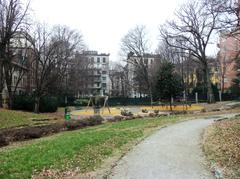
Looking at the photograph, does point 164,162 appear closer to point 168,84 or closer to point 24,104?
point 168,84

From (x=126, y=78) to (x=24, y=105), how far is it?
61.7 m

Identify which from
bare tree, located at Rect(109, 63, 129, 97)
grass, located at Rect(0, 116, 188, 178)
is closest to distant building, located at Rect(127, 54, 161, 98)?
bare tree, located at Rect(109, 63, 129, 97)

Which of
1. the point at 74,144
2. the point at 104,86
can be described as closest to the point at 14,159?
the point at 74,144

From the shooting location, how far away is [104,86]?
14500 cm

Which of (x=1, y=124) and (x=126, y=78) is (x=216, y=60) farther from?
(x=1, y=124)

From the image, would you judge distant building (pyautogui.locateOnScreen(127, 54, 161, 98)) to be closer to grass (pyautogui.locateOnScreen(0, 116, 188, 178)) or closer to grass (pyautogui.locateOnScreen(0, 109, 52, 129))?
grass (pyautogui.locateOnScreen(0, 109, 52, 129))

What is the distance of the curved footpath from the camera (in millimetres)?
9180

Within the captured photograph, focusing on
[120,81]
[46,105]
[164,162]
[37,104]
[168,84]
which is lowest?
[164,162]

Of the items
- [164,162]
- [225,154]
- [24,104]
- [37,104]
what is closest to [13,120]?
[37,104]

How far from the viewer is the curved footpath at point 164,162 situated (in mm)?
9180

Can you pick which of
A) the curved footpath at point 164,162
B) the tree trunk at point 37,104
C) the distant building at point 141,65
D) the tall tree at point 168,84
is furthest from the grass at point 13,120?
the distant building at point 141,65

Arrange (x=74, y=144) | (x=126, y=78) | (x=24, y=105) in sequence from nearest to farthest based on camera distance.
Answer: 1. (x=74, y=144)
2. (x=24, y=105)
3. (x=126, y=78)

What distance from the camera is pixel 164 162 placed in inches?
428

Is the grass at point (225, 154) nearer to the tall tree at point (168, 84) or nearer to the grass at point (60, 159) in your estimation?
the grass at point (60, 159)
